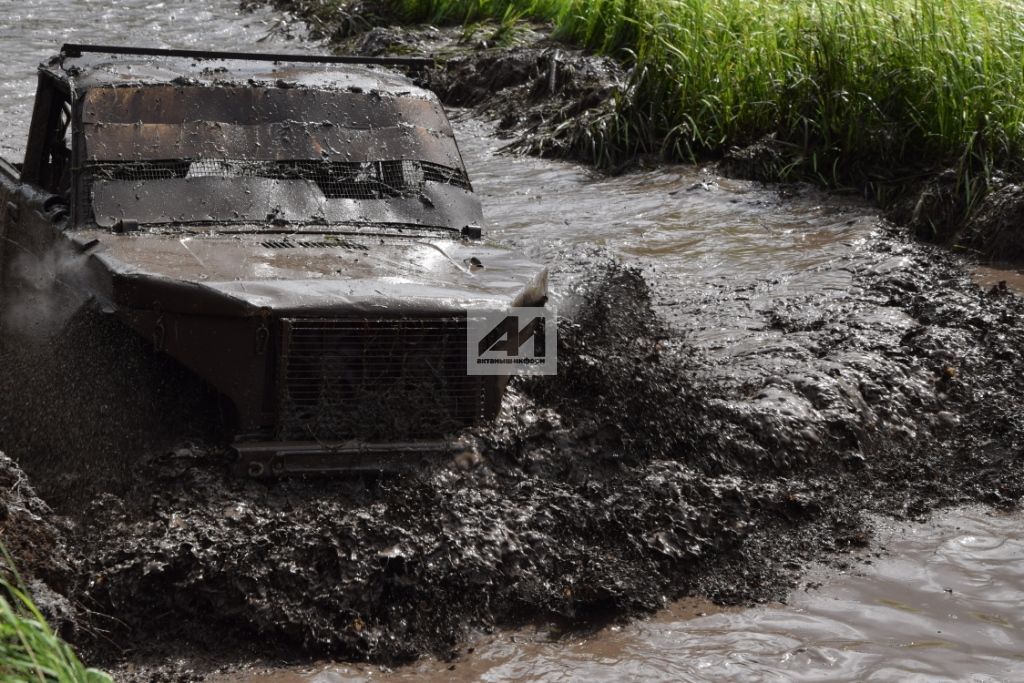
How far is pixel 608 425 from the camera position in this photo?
17.0ft

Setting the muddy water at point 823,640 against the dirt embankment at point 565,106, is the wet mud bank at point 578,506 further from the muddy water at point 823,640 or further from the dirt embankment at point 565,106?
the dirt embankment at point 565,106

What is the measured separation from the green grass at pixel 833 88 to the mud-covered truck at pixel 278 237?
14.6ft

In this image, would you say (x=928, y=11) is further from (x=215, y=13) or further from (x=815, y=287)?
(x=215, y=13)

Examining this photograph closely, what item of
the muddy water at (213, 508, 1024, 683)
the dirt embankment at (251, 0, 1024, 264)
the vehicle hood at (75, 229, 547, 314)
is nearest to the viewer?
the muddy water at (213, 508, 1024, 683)

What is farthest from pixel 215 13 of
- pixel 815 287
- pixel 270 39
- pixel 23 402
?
pixel 23 402

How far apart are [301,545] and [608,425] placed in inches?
59.1

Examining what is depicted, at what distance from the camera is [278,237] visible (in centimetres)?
494

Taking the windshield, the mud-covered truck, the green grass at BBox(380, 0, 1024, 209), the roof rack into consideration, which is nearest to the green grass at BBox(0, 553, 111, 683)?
the mud-covered truck

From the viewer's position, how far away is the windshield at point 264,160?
16.9 ft

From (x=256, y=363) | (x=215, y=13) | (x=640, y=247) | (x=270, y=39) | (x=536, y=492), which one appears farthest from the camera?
(x=215, y=13)

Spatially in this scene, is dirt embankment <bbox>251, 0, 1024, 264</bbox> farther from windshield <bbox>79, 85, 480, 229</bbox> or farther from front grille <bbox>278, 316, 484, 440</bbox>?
front grille <bbox>278, 316, 484, 440</bbox>

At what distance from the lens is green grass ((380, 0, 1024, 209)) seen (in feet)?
29.6

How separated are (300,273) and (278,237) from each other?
621 millimetres

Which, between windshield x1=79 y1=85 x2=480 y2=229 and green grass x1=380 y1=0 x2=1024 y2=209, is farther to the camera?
green grass x1=380 y1=0 x2=1024 y2=209
